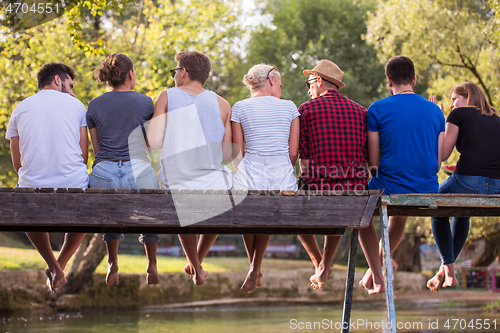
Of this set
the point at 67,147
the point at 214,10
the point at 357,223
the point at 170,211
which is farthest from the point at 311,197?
the point at 214,10

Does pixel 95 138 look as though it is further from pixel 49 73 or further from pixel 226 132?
pixel 226 132

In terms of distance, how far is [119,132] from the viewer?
4105 mm

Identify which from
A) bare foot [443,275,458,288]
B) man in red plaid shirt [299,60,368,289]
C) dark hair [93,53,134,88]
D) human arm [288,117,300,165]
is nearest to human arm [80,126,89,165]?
dark hair [93,53,134,88]

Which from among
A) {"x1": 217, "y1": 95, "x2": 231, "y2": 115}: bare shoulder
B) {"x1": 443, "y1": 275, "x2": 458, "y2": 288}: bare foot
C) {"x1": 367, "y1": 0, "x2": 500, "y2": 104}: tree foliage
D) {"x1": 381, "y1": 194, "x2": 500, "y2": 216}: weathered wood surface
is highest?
{"x1": 367, "y1": 0, "x2": 500, "y2": 104}: tree foliage

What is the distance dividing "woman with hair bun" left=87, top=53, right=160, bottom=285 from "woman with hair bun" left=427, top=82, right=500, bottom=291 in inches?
103

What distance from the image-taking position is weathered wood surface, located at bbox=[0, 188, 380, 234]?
11.8 ft

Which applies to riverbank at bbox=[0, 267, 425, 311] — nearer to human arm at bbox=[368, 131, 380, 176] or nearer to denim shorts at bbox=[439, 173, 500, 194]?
human arm at bbox=[368, 131, 380, 176]

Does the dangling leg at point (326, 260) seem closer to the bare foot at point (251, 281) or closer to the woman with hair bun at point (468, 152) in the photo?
the bare foot at point (251, 281)

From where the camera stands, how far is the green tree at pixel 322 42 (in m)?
18.8

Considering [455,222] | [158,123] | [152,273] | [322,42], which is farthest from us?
[322,42]

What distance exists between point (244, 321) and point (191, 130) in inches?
360

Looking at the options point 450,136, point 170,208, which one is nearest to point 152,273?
point 170,208

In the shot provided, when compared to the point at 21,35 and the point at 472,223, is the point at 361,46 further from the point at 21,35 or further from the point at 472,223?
the point at 21,35

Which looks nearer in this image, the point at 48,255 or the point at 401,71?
the point at 401,71
